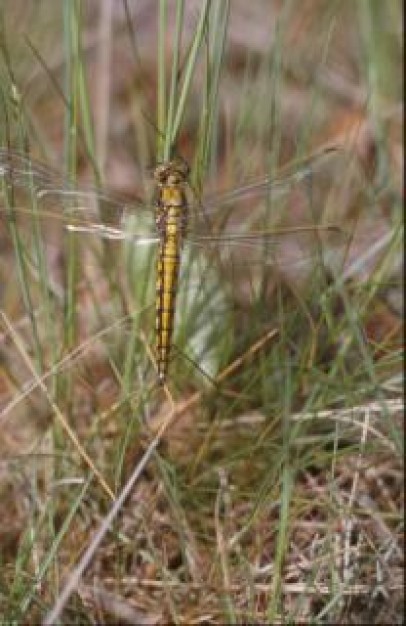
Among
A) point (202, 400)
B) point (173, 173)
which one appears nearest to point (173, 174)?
point (173, 173)

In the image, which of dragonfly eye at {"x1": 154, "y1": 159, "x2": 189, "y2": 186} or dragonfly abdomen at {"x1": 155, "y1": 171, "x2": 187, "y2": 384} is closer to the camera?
dragonfly abdomen at {"x1": 155, "y1": 171, "x2": 187, "y2": 384}

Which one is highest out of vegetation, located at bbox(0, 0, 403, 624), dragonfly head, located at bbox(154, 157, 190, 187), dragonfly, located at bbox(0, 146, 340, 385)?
dragonfly head, located at bbox(154, 157, 190, 187)

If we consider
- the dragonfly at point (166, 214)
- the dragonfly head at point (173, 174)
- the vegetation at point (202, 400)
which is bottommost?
the vegetation at point (202, 400)

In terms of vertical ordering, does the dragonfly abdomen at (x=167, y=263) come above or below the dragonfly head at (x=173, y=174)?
below

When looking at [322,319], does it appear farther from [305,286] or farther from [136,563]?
[136,563]

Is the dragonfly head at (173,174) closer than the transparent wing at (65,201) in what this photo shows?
No

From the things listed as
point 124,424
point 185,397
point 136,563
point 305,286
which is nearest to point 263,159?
point 305,286

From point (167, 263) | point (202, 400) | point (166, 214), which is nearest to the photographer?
point (167, 263)

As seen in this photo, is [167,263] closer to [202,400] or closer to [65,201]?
[65,201]
